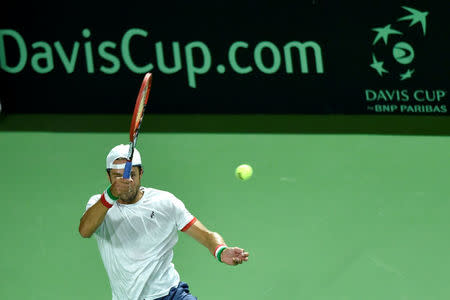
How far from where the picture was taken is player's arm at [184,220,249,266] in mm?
5527

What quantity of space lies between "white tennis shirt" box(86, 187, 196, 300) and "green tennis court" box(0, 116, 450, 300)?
3.87 ft

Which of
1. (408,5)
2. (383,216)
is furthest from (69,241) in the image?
(408,5)

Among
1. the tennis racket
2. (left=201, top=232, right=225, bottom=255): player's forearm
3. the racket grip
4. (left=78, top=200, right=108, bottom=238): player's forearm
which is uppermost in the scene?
the tennis racket

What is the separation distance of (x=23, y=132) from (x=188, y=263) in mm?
1850

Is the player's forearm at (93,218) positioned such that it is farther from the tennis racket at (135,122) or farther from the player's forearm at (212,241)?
the player's forearm at (212,241)

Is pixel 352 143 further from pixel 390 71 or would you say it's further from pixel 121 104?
pixel 121 104

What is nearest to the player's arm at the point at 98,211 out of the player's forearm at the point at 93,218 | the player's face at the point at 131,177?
the player's forearm at the point at 93,218

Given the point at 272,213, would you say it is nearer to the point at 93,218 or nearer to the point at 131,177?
the point at 131,177

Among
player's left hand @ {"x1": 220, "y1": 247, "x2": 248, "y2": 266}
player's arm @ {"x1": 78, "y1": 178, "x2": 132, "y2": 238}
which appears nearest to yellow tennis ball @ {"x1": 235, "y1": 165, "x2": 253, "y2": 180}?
player's left hand @ {"x1": 220, "y1": 247, "x2": 248, "y2": 266}

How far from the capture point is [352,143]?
7199 millimetres

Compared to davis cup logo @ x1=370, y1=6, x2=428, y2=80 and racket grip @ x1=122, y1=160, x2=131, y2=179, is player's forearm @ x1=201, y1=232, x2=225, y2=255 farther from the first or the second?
davis cup logo @ x1=370, y1=6, x2=428, y2=80

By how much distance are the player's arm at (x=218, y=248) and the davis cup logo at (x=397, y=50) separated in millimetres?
2162

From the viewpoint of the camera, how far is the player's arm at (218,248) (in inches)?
218

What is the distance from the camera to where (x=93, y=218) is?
5617 mm
